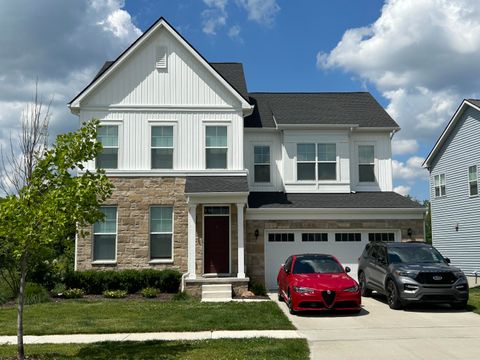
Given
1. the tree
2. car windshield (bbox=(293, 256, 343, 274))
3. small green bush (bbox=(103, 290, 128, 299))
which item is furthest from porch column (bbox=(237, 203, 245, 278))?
the tree

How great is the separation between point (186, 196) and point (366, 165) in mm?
8267

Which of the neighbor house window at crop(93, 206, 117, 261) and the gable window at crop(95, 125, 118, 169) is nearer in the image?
the neighbor house window at crop(93, 206, 117, 261)

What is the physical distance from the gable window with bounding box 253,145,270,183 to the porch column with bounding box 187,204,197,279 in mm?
4159

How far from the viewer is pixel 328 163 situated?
826 inches

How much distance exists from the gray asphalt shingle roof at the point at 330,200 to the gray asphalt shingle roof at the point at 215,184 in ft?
4.41

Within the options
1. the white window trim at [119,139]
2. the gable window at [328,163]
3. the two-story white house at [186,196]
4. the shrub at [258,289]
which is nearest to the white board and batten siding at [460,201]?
the two-story white house at [186,196]

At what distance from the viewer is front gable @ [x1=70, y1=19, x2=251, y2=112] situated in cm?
1930

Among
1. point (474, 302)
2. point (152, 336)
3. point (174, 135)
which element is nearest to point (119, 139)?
point (174, 135)

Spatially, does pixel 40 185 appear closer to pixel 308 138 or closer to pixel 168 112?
pixel 168 112

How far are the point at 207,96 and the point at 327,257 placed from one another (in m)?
8.20

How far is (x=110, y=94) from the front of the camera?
19328 mm

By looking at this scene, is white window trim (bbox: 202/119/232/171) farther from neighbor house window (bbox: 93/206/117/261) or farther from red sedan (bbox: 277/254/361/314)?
red sedan (bbox: 277/254/361/314)

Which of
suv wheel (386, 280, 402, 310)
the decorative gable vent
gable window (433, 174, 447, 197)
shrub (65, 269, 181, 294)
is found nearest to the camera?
suv wheel (386, 280, 402, 310)

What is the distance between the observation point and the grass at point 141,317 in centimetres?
1139
